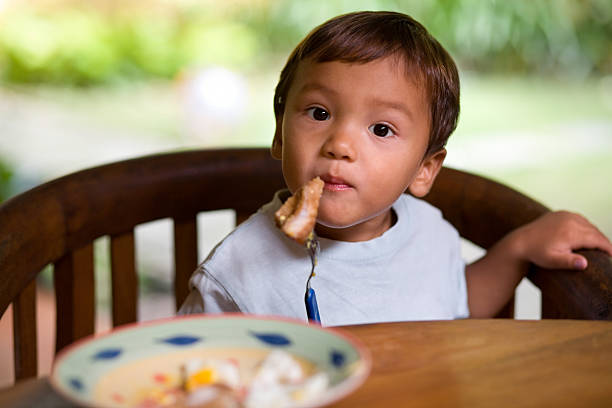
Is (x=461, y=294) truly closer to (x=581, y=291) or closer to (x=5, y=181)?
(x=581, y=291)

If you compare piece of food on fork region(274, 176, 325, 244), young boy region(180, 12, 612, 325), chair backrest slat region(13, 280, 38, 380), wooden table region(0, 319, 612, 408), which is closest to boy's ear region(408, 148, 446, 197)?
young boy region(180, 12, 612, 325)

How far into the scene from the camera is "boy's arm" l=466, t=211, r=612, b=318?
3.22 ft

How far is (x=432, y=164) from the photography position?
109 centimetres

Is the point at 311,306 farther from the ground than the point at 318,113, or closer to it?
closer to it

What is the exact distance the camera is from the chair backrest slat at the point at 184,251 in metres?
1.11

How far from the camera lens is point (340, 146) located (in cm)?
90

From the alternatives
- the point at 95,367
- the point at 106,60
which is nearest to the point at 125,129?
the point at 106,60

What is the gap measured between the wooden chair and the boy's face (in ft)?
0.53

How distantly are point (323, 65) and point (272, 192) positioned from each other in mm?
260

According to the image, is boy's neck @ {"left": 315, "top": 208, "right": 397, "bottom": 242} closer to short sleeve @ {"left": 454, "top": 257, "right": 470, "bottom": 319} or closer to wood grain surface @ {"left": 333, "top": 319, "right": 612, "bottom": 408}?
short sleeve @ {"left": 454, "top": 257, "right": 470, "bottom": 319}

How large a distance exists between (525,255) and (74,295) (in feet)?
1.88

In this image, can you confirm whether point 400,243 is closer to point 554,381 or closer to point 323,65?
point 323,65

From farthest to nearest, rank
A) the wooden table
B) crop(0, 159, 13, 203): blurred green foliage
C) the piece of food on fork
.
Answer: crop(0, 159, 13, 203): blurred green foliage, the piece of food on fork, the wooden table

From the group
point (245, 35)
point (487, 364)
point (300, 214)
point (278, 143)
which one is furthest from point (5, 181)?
point (487, 364)
